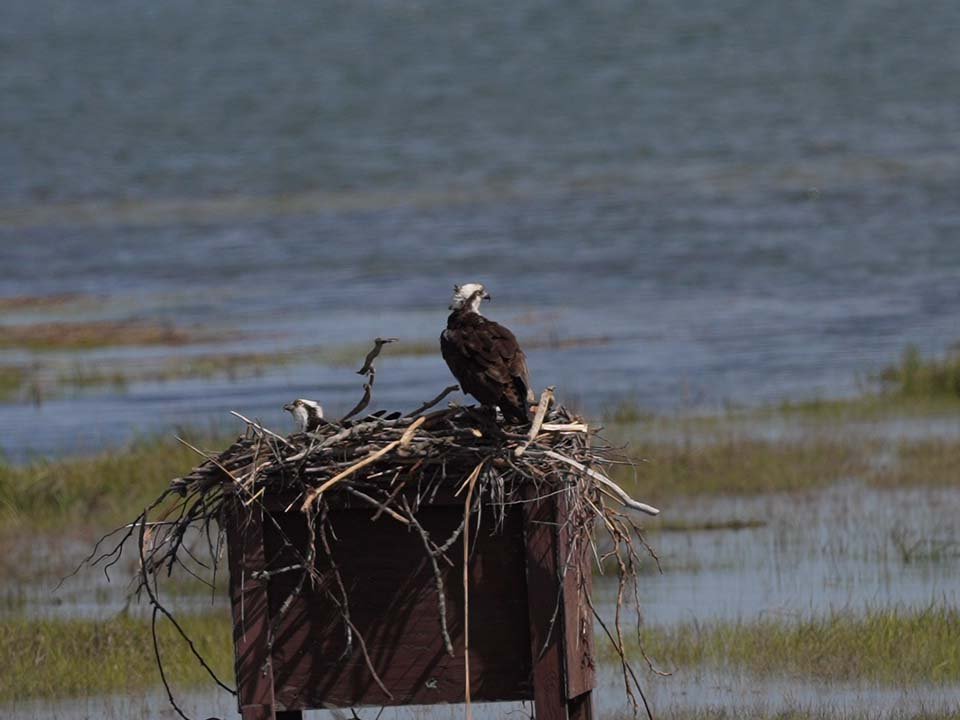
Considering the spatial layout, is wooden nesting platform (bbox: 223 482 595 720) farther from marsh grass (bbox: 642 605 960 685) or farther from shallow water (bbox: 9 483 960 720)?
marsh grass (bbox: 642 605 960 685)

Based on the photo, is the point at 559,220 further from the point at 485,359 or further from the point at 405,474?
the point at 405,474

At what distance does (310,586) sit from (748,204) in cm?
3216

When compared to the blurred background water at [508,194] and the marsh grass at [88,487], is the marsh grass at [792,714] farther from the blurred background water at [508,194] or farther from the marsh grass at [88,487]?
the blurred background water at [508,194]

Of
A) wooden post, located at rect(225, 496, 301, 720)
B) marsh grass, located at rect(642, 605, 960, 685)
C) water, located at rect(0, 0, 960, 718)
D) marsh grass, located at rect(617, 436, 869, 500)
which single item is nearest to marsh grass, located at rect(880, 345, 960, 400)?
water, located at rect(0, 0, 960, 718)

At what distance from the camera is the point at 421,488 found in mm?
6863

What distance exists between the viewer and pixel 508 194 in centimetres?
4459

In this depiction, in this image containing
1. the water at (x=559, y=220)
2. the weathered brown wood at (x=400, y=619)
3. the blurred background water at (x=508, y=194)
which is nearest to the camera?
the weathered brown wood at (x=400, y=619)

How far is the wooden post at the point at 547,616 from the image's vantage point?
686 cm

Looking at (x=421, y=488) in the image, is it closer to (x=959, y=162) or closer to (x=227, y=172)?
(x=959, y=162)

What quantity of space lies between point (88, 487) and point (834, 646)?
21.0 ft

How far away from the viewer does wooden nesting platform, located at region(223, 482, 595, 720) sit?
695 centimetres

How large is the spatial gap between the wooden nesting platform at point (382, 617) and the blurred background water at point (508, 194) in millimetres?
10463

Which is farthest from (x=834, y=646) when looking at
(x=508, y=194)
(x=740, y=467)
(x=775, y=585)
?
(x=508, y=194)

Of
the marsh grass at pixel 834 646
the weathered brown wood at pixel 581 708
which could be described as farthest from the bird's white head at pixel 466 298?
the marsh grass at pixel 834 646
